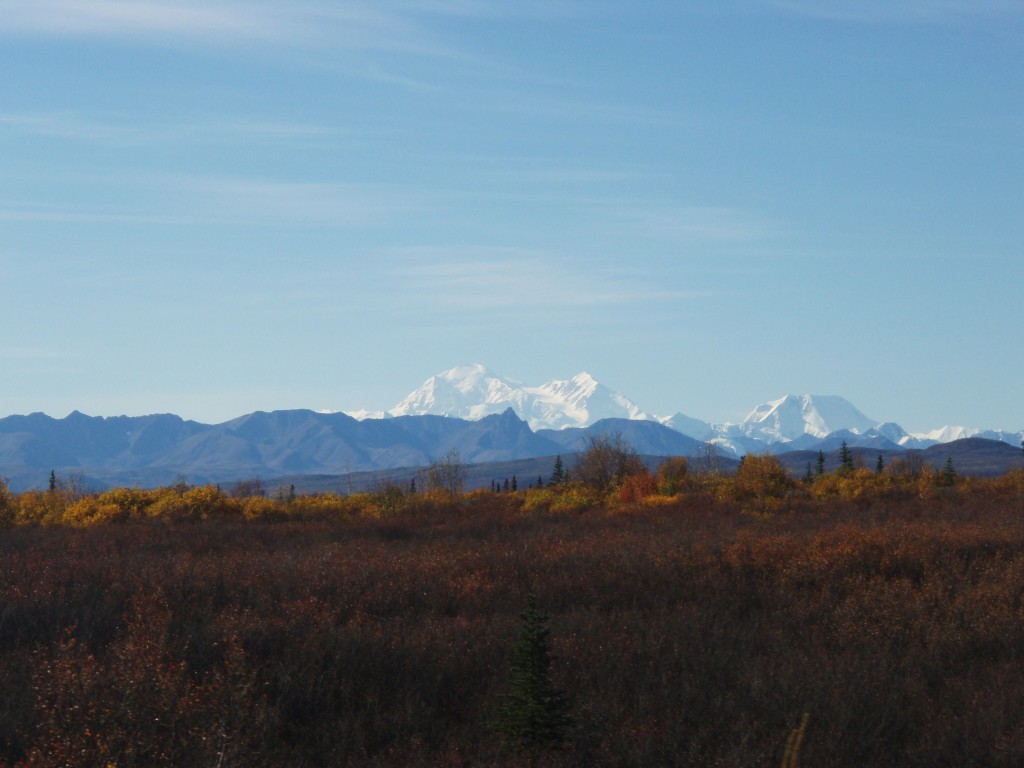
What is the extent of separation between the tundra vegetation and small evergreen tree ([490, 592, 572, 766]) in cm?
3

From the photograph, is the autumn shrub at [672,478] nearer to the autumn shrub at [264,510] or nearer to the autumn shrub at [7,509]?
the autumn shrub at [264,510]

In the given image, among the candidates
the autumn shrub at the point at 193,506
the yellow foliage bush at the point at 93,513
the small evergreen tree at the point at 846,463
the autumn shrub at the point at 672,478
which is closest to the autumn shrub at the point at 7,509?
the yellow foliage bush at the point at 93,513

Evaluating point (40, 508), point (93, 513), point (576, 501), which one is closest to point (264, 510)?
point (93, 513)

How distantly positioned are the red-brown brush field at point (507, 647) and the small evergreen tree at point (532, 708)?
228 millimetres

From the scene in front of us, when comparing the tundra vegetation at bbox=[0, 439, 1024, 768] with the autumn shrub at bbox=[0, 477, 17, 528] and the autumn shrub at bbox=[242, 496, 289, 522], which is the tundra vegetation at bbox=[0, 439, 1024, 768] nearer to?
the autumn shrub at bbox=[0, 477, 17, 528]

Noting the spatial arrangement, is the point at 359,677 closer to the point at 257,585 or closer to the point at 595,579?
the point at 257,585

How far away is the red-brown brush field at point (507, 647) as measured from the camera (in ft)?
34.2

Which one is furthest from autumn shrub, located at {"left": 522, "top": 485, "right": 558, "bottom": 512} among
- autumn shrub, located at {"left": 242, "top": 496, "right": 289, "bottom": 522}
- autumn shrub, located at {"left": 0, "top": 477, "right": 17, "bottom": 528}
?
autumn shrub, located at {"left": 0, "top": 477, "right": 17, "bottom": 528}

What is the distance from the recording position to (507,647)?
13906mm

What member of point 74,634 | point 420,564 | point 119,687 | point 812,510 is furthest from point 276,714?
point 812,510

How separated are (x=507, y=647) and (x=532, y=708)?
380cm

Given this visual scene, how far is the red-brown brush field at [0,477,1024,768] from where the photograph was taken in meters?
10.4

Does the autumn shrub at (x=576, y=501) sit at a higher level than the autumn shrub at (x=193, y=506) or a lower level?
lower

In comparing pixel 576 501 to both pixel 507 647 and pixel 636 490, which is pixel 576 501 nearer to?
pixel 636 490
